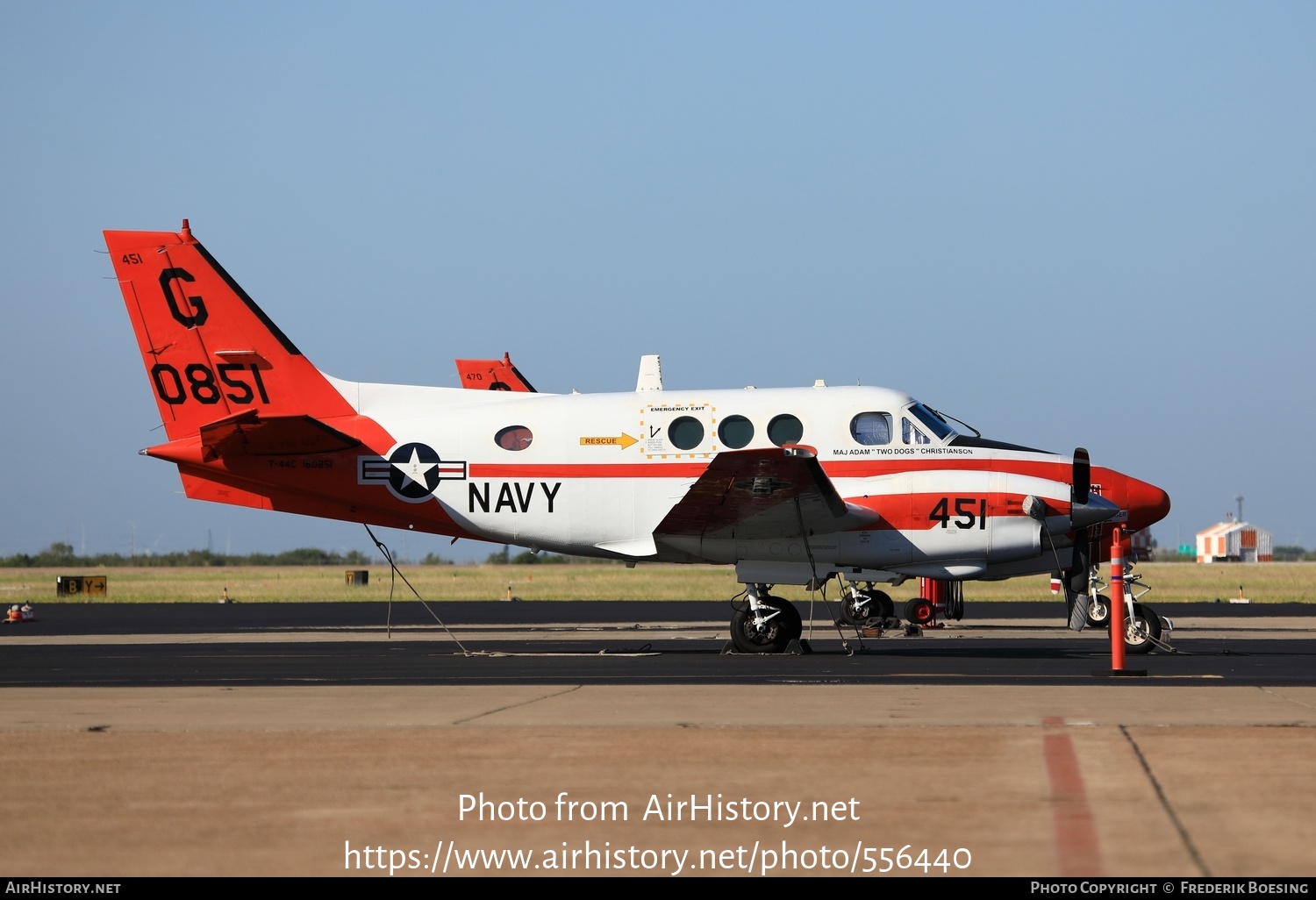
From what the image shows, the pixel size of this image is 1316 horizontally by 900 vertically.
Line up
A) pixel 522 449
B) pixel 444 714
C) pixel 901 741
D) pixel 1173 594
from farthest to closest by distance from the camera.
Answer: pixel 1173 594
pixel 522 449
pixel 444 714
pixel 901 741

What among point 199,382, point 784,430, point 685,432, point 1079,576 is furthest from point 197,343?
point 1079,576

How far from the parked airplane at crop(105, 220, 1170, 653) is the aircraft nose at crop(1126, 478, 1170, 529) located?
3 centimetres

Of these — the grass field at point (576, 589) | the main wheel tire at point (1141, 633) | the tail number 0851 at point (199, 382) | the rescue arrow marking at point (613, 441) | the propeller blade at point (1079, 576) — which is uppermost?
the tail number 0851 at point (199, 382)

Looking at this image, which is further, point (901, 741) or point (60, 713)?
point (60, 713)

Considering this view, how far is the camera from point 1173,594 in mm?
43281

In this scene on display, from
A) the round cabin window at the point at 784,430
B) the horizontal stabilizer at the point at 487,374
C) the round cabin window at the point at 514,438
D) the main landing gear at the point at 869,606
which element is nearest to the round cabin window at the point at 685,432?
the round cabin window at the point at 784,430

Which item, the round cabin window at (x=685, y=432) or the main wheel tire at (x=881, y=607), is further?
the main wheel tire at (x=881, y=607)

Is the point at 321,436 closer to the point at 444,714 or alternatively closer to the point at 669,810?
the point at 444,714

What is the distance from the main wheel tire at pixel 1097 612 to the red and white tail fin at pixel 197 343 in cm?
1168

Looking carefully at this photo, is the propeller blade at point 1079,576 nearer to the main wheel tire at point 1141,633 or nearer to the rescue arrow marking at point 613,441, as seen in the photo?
the main wheel tire at point 1141,633

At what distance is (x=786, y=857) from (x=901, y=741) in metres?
3.61

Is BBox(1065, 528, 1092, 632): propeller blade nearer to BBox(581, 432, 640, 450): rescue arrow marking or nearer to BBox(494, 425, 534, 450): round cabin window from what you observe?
BBox(581, 432, 640, 450): rescue arrow marking

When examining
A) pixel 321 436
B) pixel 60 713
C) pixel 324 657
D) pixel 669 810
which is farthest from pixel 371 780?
pixel 321 436

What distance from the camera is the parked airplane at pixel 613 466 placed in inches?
752
